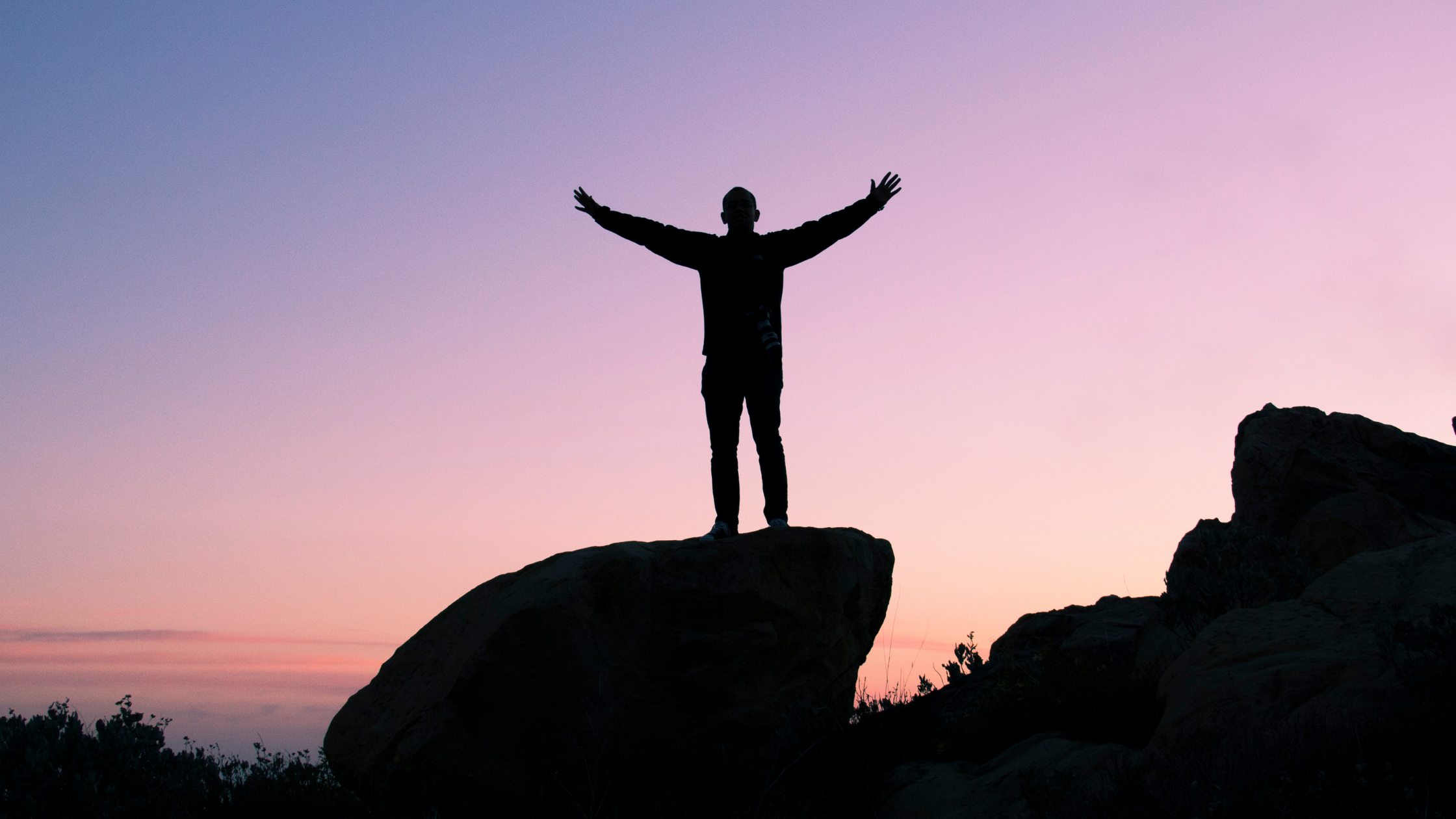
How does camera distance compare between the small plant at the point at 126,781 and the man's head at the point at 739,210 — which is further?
the man's head at the point at 739,210

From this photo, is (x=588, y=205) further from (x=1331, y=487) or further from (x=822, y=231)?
(x=1331, y=487)

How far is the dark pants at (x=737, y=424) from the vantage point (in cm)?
758

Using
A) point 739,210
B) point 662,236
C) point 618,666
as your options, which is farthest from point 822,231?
point 618,666

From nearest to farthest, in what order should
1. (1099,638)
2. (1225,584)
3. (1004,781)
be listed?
(1004,781), (1225,584), (1099,638)

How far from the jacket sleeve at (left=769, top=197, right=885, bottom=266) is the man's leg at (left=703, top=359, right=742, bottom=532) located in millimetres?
1118

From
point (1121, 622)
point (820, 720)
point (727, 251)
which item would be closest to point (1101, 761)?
point (820, 720)

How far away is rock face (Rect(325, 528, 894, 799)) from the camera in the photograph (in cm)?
632

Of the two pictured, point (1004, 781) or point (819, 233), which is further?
point (819, 233)

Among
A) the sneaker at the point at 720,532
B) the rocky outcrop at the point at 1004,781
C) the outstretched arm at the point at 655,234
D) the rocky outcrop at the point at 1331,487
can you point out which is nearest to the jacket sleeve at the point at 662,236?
the outstretched arm at the point at 655,234

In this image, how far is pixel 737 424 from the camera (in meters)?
7.87

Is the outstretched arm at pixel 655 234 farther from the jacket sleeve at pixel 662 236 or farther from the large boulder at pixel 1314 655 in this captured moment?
the large boulder at pixel 1314 655

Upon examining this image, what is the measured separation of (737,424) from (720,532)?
2.99 ft

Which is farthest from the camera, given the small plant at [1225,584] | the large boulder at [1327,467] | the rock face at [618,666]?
the large boulder at [1327,467]

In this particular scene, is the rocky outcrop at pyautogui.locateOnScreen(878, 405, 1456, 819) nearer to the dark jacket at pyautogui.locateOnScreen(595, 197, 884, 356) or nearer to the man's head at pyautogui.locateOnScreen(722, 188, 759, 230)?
the dark jacket at pyautogui.locateOnScreen(595, 197, 884, 356)
